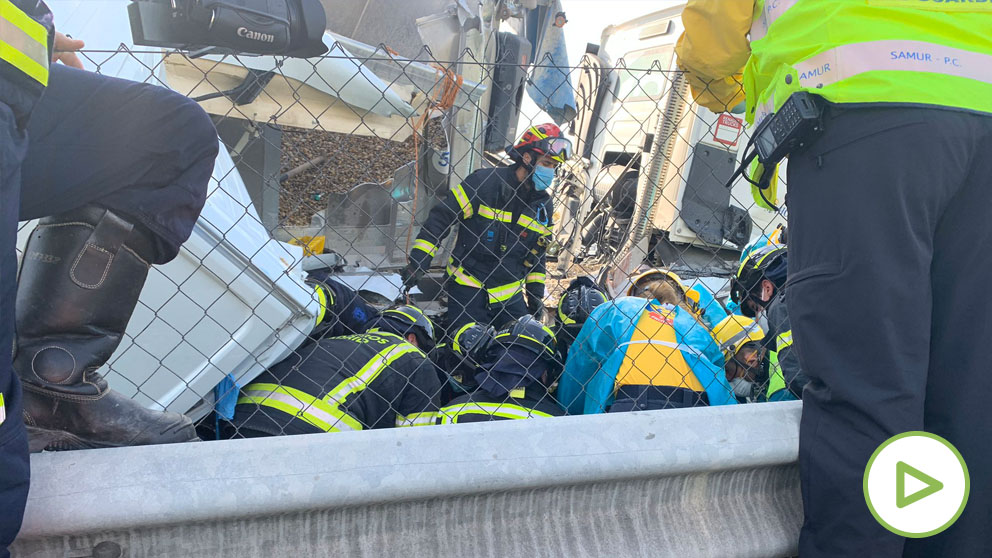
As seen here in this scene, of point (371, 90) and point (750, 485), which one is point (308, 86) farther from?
point (750, 485)

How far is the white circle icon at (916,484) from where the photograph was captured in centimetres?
142

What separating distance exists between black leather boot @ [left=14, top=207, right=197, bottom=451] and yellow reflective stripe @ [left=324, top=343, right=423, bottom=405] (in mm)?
1072

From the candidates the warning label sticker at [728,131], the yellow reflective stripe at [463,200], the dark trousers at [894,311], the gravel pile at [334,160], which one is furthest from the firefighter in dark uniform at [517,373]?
the gravel pile at [334,160]

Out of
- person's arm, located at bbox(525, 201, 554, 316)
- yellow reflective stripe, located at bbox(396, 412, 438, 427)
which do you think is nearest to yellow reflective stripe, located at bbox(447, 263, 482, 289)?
person's arm, located at bbox(525, 201, 554, 316)

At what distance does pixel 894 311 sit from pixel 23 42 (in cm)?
173

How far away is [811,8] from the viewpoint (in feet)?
5.16

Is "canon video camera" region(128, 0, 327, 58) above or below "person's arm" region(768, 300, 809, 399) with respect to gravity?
above

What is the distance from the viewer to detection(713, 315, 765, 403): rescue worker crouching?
3340 millimetres

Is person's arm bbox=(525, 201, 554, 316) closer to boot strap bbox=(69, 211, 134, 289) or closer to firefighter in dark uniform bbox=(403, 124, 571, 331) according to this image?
firefighter in dark uniform bbox=(403, 124, 571, 331)

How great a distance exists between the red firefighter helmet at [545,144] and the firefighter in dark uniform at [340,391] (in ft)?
7.14

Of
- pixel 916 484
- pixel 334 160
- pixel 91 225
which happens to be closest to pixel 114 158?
pixel 91 225

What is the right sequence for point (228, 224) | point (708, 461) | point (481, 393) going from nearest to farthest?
1. point (708, 461)
2. point (228, 224)
3. point (481, 393)

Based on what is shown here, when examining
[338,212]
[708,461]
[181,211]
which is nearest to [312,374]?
[181,211]

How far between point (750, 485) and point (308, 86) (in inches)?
116
